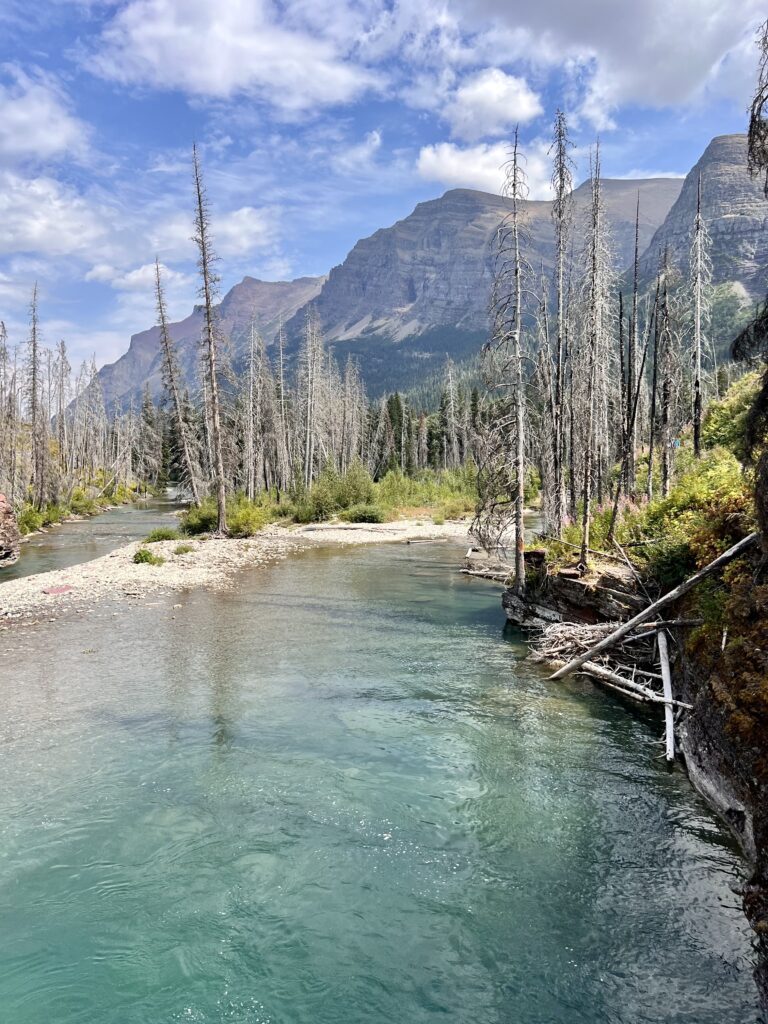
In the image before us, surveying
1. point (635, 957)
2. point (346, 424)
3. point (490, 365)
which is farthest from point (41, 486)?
point (635, 957)

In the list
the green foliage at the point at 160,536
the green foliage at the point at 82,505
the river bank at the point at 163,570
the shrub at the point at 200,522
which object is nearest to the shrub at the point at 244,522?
the river bank at the point at 163,570

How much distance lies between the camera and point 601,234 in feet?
55.2

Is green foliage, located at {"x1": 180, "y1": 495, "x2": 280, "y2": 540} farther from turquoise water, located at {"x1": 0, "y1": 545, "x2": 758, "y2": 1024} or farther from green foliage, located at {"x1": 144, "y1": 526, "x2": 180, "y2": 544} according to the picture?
turquoise water, located at {"x1": 0, "y1": 545, "x2": 758, "y2": 1024}

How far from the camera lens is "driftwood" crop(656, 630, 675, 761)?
9.64 m

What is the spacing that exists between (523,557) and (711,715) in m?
9.71

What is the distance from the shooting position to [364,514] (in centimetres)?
4578

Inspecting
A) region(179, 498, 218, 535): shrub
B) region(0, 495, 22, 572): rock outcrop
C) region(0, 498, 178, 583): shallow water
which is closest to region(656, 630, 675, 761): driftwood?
region(0, 498, 178, 583): shallow water

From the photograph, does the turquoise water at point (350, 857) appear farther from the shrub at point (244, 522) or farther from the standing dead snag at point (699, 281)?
the standing dead snag at point (699, 281)

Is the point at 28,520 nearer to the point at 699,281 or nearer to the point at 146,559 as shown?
the point at 146,559

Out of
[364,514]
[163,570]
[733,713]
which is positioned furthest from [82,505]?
[733,713]

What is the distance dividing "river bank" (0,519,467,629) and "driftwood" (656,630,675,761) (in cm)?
1606

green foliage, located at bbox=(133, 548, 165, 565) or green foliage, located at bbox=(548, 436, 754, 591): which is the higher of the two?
green foliage, located at bbox=(548, 436, 754, 591)

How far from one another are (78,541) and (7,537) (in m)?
7.27

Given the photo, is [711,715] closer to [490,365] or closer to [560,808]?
[560,808]
